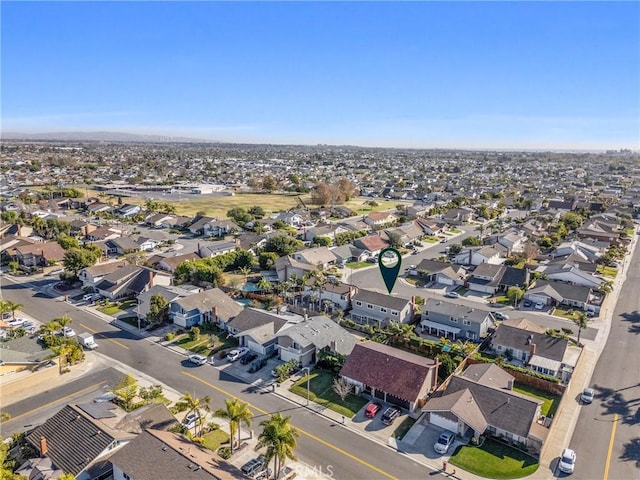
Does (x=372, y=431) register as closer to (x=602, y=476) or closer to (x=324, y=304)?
(x=602, y=476)

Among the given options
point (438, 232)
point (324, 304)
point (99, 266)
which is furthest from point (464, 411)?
point (438, 232)

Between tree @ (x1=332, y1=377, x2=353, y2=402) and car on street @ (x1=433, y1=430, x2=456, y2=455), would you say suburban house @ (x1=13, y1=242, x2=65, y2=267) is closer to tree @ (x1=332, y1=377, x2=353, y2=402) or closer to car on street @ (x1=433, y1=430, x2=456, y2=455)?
tree @ (x1=332, y1=377, x2=353, y2=402)

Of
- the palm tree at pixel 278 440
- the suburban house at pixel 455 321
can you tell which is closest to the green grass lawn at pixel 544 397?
the suburban house at pixel 455 321

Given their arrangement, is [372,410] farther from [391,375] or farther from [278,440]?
[278,440]

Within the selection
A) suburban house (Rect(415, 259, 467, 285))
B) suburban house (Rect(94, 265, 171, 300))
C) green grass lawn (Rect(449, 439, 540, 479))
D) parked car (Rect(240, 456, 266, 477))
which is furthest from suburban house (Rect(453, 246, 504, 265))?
parked car (Rect(240, 456, 266, 477))

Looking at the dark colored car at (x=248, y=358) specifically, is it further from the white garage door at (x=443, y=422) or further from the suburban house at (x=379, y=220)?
the suburban house at (x=379, y=220)

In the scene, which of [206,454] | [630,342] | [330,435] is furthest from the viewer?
[630,342]
